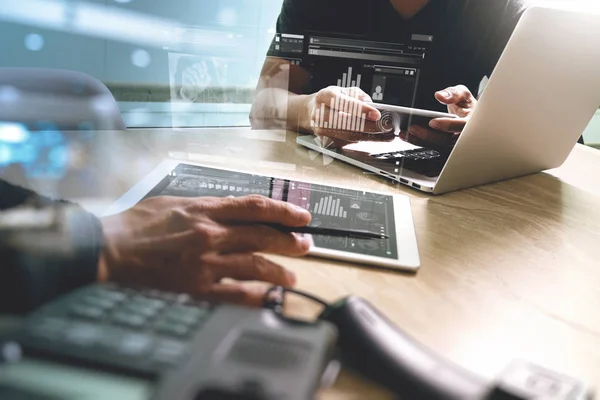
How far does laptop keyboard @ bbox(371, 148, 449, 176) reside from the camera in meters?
0.81

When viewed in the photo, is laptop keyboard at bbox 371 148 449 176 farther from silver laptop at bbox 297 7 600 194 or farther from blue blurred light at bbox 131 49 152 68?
blue blurred light at bbox 131 49 152 68

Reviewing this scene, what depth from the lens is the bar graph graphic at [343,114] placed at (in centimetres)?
79

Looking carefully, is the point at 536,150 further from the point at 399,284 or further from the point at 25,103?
the point at 25,103

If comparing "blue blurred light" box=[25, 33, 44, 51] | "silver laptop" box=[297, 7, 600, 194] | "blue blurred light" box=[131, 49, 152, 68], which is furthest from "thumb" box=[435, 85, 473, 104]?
"blue blurred light" box=[25, 33, 44, 51]

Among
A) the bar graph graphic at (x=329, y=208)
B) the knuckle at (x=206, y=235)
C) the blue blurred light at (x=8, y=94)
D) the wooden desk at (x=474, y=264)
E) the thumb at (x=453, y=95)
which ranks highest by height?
the thumb at (x=453, y=95)

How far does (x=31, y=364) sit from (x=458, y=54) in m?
0.95

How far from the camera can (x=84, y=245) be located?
408mm

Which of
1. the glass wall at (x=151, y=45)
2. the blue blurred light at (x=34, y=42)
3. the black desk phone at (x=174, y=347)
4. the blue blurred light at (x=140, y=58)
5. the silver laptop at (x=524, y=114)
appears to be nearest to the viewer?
the black desk phone at (x=174, y=347)

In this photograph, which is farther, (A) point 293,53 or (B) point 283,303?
(A) point 293,53

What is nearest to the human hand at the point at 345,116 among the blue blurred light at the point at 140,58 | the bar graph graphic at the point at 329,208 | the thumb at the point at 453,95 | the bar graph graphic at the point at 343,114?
the bar graph graphic at the point at 343,114

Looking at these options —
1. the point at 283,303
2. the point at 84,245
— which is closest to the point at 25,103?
the point at 84,245

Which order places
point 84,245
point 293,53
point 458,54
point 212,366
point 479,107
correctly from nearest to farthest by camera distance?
point 212,366, point 84,245, point 479,107, point 293,53, point 458,54
